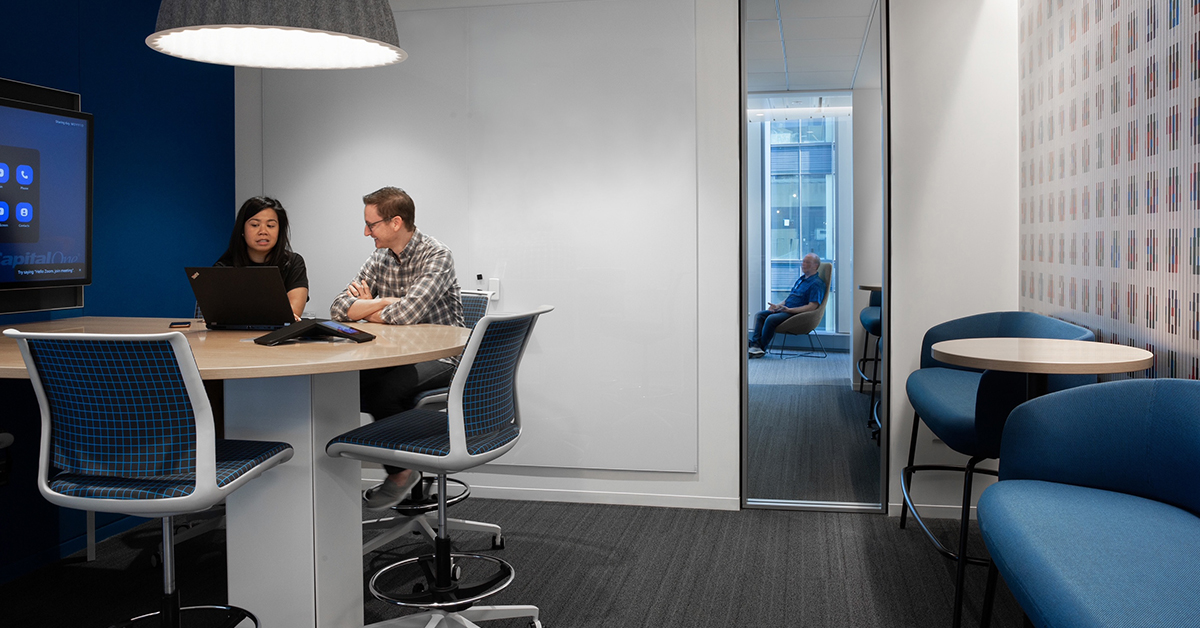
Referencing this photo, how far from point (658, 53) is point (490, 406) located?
7.86 ft

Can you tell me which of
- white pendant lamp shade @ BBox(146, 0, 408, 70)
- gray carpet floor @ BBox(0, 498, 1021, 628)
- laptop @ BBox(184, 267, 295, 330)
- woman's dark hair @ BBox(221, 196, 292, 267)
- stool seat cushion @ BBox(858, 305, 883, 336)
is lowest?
gray carpet floor @ BBox(0, 498, 1021, 628)

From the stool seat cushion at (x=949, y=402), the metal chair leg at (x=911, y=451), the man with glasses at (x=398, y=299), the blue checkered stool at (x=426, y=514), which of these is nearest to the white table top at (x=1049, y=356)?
the stool seat cushion at (x=949, y=402)

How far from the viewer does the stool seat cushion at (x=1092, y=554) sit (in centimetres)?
144

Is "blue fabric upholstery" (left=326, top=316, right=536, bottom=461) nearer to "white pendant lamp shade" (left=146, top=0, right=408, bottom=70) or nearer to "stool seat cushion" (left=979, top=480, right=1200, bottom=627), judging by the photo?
"white pendant lamp shade" (left=146, top=0, right=408, bottom=70)

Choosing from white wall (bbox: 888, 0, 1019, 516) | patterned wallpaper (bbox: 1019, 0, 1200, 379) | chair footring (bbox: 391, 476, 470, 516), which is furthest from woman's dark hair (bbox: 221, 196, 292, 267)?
patterned wallpaper (bbox: 1019, 0, 1200, 379)

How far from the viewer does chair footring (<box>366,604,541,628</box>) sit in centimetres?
250

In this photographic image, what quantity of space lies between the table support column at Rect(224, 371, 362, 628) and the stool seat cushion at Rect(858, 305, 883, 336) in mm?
2684

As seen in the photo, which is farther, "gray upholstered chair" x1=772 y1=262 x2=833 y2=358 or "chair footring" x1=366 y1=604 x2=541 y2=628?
"gray upholstered chair" x1=772 y1=262 x2=833 y2=358

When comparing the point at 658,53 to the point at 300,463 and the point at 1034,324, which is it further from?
the point at 300,463

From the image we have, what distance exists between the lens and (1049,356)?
240 cm

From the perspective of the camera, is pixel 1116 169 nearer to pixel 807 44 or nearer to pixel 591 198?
pixel 807 44

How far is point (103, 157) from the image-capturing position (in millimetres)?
3705

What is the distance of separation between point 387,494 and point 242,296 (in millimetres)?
1126

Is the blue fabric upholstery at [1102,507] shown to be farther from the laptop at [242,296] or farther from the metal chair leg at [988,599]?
the laptop at [242,296]
